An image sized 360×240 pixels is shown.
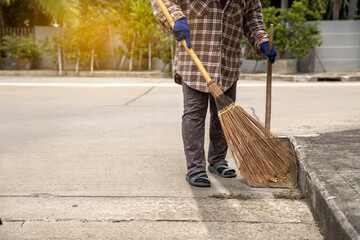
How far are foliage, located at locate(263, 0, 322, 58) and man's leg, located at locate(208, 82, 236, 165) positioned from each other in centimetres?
1176

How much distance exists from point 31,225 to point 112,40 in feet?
52.8

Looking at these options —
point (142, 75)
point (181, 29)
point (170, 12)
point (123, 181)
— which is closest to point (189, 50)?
point (181, 29)

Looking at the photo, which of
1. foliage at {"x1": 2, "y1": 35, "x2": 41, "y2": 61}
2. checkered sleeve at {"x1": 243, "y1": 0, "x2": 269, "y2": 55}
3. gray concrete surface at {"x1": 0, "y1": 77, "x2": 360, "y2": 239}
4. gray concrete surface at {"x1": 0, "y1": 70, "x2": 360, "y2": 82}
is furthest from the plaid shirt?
foliage at {"x1": 2, "y1": 35, "x2": 41, "y2": 61}

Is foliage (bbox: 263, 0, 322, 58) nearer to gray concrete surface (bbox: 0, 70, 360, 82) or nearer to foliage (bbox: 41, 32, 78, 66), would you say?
gray concrete surface (bbox: 0, 70, 360, 82)

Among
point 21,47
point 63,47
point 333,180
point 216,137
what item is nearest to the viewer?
point 333,180

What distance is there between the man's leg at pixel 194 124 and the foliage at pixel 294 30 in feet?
39.5

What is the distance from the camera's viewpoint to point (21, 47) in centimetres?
1803

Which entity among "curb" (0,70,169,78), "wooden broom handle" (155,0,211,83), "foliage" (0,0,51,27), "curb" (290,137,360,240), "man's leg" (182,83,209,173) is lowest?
"curb" (0,70,169,78)

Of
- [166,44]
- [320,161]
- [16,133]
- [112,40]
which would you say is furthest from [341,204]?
[112,40]

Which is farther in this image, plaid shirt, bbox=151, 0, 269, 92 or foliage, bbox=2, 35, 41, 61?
foliage, bbox=2, 35, 41, 61

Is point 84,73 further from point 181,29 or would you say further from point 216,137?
point 181,29

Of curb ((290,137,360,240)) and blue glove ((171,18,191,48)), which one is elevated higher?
blue glove ((171,18,191,48))

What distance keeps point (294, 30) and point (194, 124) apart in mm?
12437

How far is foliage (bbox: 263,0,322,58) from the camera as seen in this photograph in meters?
15.5
